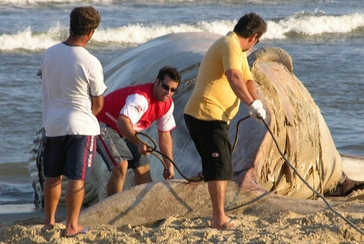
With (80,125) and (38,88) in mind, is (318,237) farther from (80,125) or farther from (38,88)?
(38,88)

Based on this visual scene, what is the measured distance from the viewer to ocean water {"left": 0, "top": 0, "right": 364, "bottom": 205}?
983 centimetres

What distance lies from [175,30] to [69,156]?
15772 mm

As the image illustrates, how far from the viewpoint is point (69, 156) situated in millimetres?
4730

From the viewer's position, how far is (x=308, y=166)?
6.38 m

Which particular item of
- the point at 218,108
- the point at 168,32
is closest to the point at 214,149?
the point at 218,108

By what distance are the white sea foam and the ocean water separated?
0.03 meters

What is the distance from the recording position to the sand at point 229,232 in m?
4.61

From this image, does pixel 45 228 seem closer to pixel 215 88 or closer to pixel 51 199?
pixel 51 199

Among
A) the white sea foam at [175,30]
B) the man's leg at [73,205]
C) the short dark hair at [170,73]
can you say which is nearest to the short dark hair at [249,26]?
the short dark hair at [170,73]

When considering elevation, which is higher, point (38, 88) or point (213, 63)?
point (213, 63)

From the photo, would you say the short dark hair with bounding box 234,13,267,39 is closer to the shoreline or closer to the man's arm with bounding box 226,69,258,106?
the man's arm with bounding box 226,69,258,106

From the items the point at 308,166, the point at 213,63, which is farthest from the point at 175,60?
the point at 213,63

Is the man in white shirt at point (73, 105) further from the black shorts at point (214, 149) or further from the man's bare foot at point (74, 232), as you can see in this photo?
the black shorts at point (214, 149)

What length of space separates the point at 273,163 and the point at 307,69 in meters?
8.50
